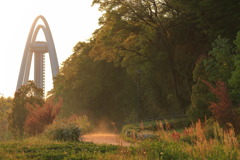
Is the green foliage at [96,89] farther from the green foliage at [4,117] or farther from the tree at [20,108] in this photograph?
the tree at [20,108]

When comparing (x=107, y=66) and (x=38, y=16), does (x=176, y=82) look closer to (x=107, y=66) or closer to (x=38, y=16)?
(x=107, y=66)

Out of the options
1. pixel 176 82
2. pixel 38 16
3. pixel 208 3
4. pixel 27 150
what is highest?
pixel 38 16

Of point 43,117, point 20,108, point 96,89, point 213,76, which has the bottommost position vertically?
point 43,117

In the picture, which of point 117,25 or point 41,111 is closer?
point 41,111

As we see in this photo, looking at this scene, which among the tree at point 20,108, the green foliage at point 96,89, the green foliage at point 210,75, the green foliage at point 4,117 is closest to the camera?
the green foliage at point 210,75

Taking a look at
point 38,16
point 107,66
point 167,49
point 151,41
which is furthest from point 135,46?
point 38,16

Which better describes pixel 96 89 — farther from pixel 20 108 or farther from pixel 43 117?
pixel 43 117

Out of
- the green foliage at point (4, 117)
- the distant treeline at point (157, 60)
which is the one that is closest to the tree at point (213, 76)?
the distant treeline at point (157, 60)

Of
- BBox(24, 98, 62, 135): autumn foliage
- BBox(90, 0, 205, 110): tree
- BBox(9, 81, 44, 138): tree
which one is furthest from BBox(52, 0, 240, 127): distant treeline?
BBox(24, 98, 62, 135): autumn foliage

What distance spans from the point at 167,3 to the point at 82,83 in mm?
16778

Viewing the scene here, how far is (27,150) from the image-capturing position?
13.8 m

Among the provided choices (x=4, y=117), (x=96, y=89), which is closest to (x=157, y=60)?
(x=96, y=89)

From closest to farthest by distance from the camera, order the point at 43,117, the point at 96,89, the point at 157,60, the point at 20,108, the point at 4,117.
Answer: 1. the point at 43,117
2. the point at 20,108
3. the point at 157,60
4. the point at 96,89
5. the point at 4,117

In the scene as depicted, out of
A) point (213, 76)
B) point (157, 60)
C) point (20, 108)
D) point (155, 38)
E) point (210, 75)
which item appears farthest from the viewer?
point (155, 38)
